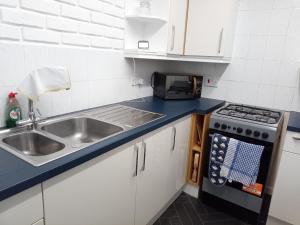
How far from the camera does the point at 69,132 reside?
147cm

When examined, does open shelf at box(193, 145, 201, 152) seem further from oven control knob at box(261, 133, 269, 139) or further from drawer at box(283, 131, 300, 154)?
drawer at box(283, 131, 300, 154)

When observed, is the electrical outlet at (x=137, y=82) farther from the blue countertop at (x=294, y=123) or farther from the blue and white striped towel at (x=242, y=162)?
the blue countertop at (x=294, y=123)

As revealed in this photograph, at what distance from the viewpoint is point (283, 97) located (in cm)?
208

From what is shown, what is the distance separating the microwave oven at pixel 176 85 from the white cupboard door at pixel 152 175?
2.14ft

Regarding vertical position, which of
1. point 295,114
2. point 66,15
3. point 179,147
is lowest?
point 179,147

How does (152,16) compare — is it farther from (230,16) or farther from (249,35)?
(249,35)

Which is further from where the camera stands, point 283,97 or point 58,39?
point 283,97

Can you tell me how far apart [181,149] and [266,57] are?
122cm

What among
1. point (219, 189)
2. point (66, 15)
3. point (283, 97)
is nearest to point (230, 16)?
point (283, 97)

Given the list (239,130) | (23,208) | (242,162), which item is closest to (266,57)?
(239,130)

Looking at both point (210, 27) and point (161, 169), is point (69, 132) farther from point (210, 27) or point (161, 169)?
point (210, 27)

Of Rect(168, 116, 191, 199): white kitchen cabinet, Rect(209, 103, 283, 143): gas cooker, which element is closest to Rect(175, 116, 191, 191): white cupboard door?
Rect(168, 116, 191, 199): white kitchen cabinet

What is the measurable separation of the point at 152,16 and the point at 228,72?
3.38 feet

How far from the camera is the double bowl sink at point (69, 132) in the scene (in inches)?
39.5
